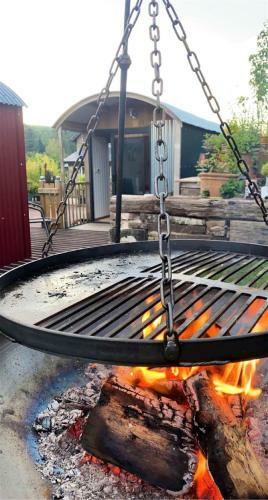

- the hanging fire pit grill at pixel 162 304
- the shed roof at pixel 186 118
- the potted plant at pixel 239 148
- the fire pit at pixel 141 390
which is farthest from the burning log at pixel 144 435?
the shed roof at pixel 186 118

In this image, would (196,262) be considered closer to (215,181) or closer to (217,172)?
(215,181)

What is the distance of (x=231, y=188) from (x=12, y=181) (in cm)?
325

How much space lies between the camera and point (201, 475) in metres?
1.80

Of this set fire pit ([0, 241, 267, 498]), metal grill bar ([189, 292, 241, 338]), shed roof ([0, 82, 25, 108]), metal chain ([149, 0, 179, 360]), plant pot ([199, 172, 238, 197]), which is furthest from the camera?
shed roof ([0, 82, 25, 108])

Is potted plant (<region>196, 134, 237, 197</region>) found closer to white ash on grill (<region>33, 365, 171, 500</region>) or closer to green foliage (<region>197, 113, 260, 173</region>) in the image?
green foliage (<region>197, 113, 260, 173</region>)

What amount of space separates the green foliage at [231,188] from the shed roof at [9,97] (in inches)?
A: 129

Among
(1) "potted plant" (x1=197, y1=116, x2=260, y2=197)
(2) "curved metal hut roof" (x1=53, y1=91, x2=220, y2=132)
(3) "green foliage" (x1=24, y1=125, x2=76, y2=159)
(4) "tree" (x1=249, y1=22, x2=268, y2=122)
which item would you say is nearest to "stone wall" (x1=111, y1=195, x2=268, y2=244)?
(1) "potted plant" (x1=197, y1=116, x2=260, y2=197)

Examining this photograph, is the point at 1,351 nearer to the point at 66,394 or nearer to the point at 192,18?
the point at 66,394

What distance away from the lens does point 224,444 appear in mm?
1778

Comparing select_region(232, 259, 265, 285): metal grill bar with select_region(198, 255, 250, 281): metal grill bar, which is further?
select_region(198, 255, 250, 281): metal grill bar

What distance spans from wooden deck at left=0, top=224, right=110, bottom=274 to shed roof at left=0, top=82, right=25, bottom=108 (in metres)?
2.38

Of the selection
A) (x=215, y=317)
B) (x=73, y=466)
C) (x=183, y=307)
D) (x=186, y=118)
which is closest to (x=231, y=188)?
(x=183, y=307)

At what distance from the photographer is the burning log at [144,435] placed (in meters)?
1.82

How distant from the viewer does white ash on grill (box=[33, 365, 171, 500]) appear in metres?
1.82
